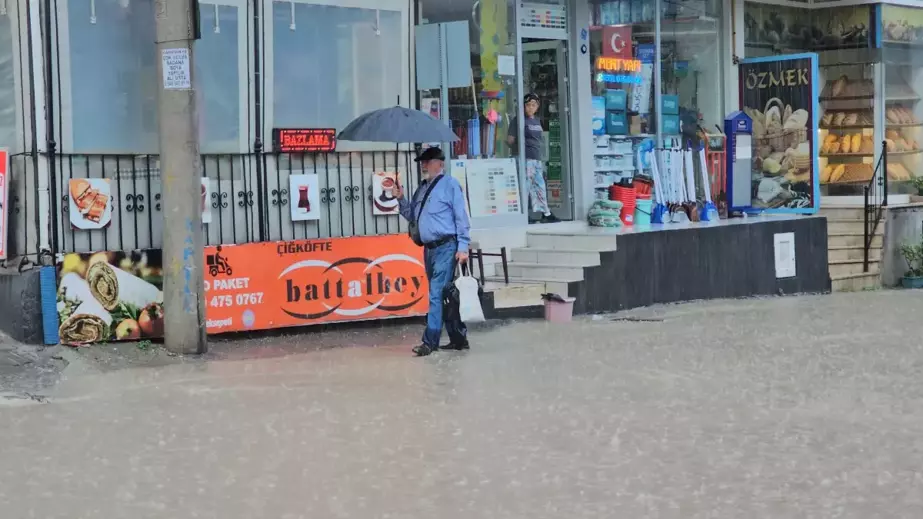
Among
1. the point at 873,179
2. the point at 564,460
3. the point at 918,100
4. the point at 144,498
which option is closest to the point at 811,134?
the point at 873,179

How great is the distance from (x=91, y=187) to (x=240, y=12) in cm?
234

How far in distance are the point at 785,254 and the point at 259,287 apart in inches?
324

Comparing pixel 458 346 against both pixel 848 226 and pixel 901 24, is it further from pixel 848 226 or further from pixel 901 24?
pixel 901 24

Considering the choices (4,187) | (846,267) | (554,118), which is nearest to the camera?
(4,187)

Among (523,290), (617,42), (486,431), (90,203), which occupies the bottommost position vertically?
(486,431)

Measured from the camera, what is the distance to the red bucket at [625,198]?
17.7 m

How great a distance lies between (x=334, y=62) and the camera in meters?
13.8

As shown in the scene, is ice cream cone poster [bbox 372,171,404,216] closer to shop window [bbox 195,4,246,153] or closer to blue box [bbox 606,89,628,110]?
shop window [bbox 195,4,246,153]

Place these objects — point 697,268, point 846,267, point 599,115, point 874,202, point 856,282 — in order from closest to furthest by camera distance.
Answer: point 697,268
point 599,115
point 856,282
point 846,267
point 874,202

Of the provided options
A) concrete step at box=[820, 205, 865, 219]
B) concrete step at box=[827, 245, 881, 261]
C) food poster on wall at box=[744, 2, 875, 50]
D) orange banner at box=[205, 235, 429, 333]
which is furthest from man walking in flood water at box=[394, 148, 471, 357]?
food poster on wall at box=[744, 2, 875, 50]

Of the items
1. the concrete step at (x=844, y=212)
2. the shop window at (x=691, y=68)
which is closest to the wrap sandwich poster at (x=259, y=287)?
the shop window at (x=691, y=68)

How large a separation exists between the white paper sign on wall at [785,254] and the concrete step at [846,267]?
120 cm

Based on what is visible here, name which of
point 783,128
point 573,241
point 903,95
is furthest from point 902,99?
point 573,241

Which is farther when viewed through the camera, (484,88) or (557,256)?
(484,88)
